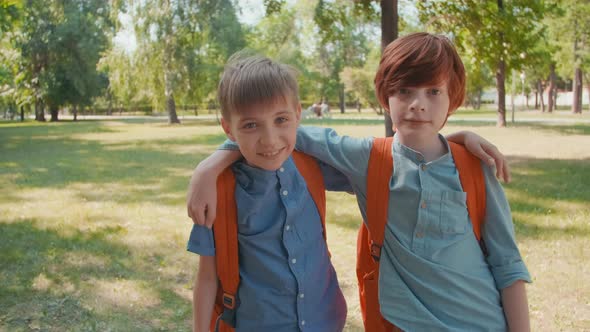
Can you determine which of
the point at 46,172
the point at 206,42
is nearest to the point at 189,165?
the point at 46,172

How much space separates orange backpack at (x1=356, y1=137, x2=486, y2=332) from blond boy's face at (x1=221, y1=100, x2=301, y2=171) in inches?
12.9

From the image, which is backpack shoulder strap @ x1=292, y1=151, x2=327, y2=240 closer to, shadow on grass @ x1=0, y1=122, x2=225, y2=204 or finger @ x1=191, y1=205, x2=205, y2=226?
finger @ x1=191, y1=205, x2=205, y2=226

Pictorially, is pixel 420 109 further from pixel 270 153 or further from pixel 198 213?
pixel 198 213

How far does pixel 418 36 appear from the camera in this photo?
1817 millimetres

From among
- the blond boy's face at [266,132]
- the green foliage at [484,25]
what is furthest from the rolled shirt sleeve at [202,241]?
the green foliage at [484,25]

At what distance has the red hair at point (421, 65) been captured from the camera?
1747 millimetres

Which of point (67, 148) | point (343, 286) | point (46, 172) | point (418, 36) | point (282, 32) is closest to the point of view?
point (418, 36)

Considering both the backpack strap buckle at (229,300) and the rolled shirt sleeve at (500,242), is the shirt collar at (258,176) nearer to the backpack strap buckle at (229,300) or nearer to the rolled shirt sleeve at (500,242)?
the backpack strap buckle at (229,300)

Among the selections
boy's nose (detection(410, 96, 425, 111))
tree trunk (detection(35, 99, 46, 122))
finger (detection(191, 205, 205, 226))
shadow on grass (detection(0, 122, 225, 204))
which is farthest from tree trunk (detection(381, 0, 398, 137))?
tree trunk (detection(35, 99, 46, 122))

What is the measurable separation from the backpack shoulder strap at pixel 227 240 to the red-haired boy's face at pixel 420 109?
0.65 meters

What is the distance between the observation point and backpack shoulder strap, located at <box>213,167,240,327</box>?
1788mm

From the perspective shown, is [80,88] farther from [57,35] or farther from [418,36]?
[418,36]

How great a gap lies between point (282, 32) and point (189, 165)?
41.4 meters

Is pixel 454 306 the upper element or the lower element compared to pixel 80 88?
lower
